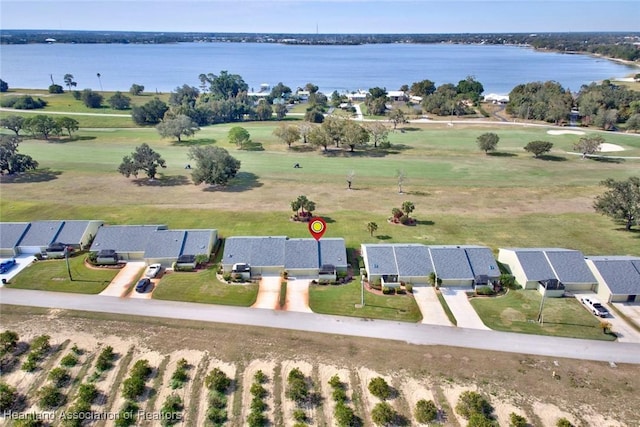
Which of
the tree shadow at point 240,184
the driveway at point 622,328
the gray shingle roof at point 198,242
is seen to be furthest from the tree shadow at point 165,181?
the driveway at point 622,328

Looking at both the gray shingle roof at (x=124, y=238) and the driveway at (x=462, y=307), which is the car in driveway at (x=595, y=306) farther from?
the gray shingle roof at (x=124, y=238)

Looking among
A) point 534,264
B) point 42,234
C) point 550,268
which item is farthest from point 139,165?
point 550,268

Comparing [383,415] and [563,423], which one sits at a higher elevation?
[383,415]

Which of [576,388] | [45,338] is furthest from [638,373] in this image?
[45,338]

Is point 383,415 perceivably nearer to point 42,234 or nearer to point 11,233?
point 42,234

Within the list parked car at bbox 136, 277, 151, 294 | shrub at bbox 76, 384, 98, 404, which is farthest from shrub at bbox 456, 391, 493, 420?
parked car at bbox 136, 277, 151, 294

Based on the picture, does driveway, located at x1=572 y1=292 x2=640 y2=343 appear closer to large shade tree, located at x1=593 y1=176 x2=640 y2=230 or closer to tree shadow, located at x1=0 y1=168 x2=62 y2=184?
large shade tree, located at x1=593 y1=176 x2=640 y2=230
